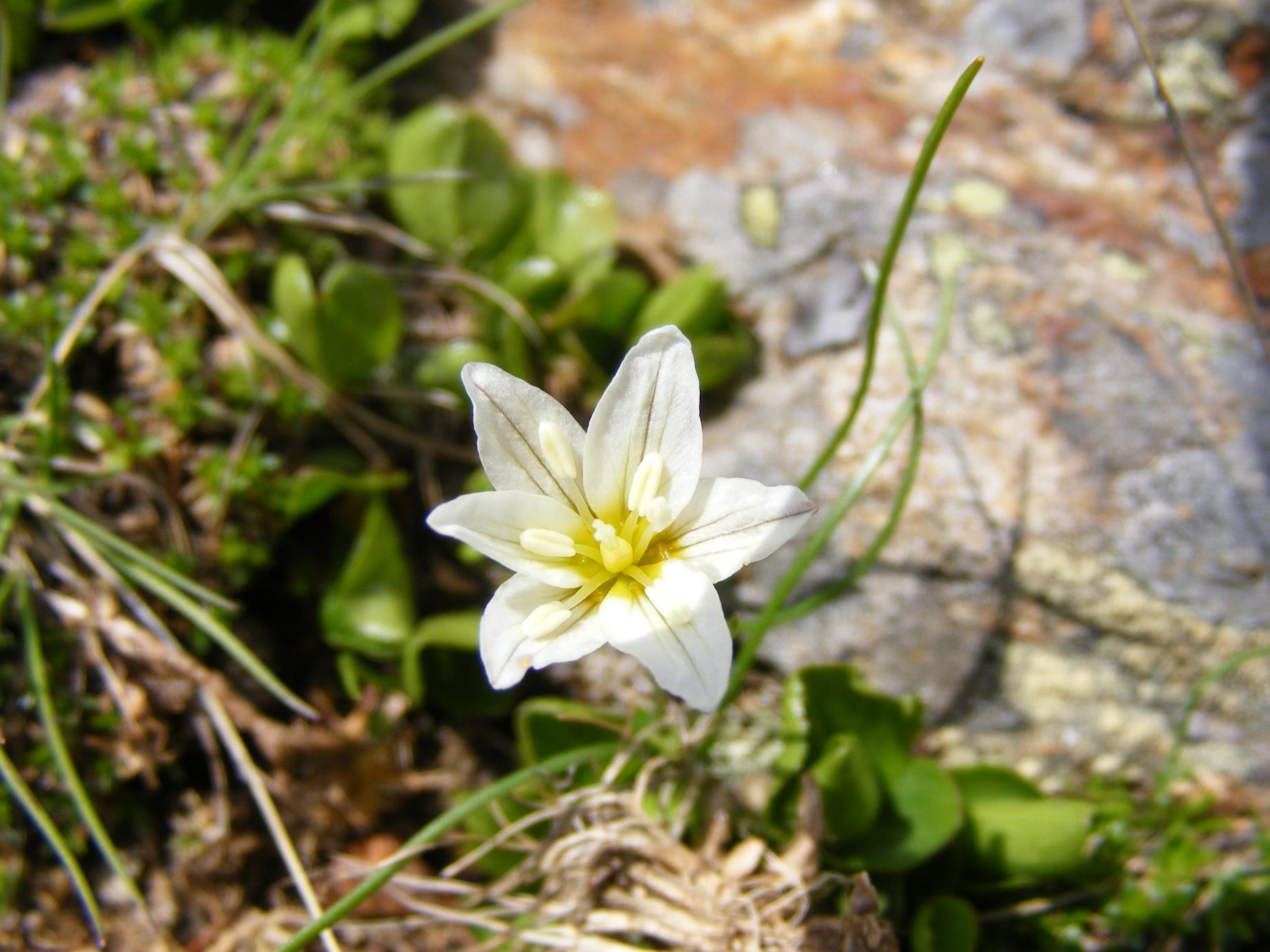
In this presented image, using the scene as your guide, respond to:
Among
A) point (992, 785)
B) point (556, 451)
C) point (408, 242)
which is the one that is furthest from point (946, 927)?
point (408, 242)

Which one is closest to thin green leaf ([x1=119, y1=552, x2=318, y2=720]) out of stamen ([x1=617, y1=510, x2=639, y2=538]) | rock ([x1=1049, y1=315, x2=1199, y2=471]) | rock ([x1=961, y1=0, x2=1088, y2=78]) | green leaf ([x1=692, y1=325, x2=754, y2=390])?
stamen ([x1=617, y1=510, x2=639, y2=538])

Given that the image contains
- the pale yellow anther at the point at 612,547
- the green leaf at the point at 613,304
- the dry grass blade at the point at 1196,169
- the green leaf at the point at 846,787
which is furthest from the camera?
the green leaf at the point at 613,304

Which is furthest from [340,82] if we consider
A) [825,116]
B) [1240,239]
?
[1240,239]

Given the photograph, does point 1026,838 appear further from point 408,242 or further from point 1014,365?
point 408,242

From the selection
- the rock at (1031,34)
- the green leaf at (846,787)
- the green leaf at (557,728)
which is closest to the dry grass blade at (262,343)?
the green leaf at (557,728)

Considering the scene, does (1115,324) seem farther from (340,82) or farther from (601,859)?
(340,82)

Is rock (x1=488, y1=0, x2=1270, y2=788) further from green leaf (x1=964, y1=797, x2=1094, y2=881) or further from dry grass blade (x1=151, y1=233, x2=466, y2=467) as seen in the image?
dry grass blade (x1=151, y1=233, x2=466, y2=467)

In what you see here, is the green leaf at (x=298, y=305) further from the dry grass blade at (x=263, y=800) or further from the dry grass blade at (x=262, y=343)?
the dry grass blade at (x=263, y=800)
